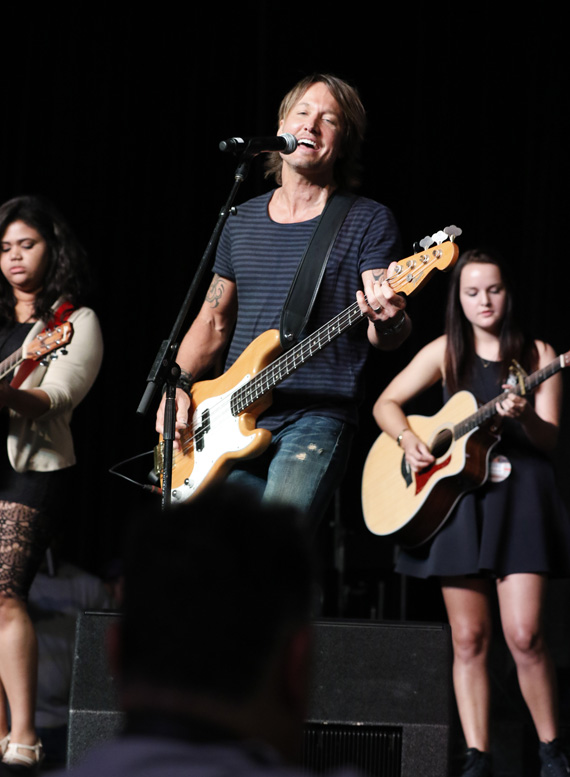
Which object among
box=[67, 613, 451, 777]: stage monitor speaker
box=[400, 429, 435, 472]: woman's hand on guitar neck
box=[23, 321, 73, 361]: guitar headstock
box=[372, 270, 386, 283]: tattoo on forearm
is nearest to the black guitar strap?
box=[372, 270, 386, 283]: tattoo on forearm

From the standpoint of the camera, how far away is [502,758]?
4023 millimetres

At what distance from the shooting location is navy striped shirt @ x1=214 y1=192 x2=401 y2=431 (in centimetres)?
283

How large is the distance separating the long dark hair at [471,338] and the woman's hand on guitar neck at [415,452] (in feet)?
0.78

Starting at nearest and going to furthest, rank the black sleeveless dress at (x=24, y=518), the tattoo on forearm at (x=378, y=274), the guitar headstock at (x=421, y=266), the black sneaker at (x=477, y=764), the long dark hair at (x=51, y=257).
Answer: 1. the guitar headstock at (x=421, y=266)
2. the tattoo on forearm at (x=378, y=274)
3. the black sneaker at (x=477, y=764)
4. the black sleeveless dress at (x=24, y=518)
5. the long dark hair at (x=51, y=257)

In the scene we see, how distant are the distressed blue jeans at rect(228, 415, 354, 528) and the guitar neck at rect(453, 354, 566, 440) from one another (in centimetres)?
88

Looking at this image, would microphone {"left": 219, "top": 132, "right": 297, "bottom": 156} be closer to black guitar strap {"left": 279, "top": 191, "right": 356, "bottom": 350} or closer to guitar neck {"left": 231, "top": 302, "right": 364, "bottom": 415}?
black guitar strap {"left": 279, "top": 191, "right": 356, "bottom": 350}

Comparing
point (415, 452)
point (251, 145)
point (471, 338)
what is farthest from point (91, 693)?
point (471, 338)

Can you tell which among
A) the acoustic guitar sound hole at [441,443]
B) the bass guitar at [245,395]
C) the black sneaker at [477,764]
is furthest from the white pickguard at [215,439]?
the black sneaker at [477,764]

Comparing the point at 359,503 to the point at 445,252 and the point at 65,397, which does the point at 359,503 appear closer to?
the point at 65,397

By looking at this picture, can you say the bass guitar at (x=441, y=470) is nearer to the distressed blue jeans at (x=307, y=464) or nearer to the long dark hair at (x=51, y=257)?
the distressed blue jeans at (x=307, y=464)

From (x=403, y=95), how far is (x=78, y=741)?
388 cm

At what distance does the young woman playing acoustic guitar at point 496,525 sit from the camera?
335 centimetres

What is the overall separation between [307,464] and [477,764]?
1256 millimetres

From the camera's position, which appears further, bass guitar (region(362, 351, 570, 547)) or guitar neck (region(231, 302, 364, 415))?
bass guitar (region(362, 351, 570, 547))
